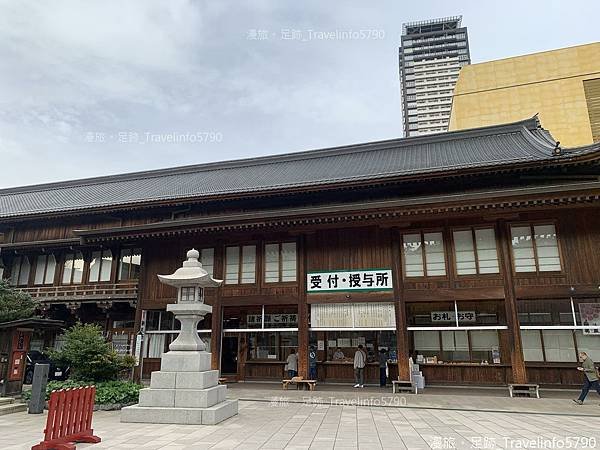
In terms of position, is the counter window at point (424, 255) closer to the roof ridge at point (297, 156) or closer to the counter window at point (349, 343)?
the counter window at point (349, 343)

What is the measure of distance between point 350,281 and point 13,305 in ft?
40.6

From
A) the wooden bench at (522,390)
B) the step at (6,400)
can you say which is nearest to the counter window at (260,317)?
the step at (6,400)

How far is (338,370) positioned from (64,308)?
14.2 metres

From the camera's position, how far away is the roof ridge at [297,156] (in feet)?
69.9

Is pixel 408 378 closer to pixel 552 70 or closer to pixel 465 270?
pixel 465 270

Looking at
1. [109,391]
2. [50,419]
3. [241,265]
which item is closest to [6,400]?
[109,391]

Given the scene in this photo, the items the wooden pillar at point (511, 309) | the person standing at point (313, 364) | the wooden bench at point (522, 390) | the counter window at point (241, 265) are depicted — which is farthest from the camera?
the person standing at point (313, 364)

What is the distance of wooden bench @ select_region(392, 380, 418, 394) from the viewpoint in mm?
14094

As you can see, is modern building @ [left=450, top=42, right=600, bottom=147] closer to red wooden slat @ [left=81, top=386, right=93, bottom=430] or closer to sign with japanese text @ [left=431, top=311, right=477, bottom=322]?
sign with japanese text @ [left=431, top=311, right=477, bottom=322]

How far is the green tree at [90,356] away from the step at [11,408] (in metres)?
1.48

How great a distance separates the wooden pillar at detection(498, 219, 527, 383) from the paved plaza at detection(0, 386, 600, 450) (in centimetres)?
119

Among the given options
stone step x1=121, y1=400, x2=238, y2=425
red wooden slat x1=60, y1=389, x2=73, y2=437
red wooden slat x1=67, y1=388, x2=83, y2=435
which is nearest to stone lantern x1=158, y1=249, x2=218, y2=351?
stone step x1=121, y1=400, x2=238, y2=425

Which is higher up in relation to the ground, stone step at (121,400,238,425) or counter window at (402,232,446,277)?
counter window at (402,232,446,277)

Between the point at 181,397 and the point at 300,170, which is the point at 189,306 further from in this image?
the point at 300,170
